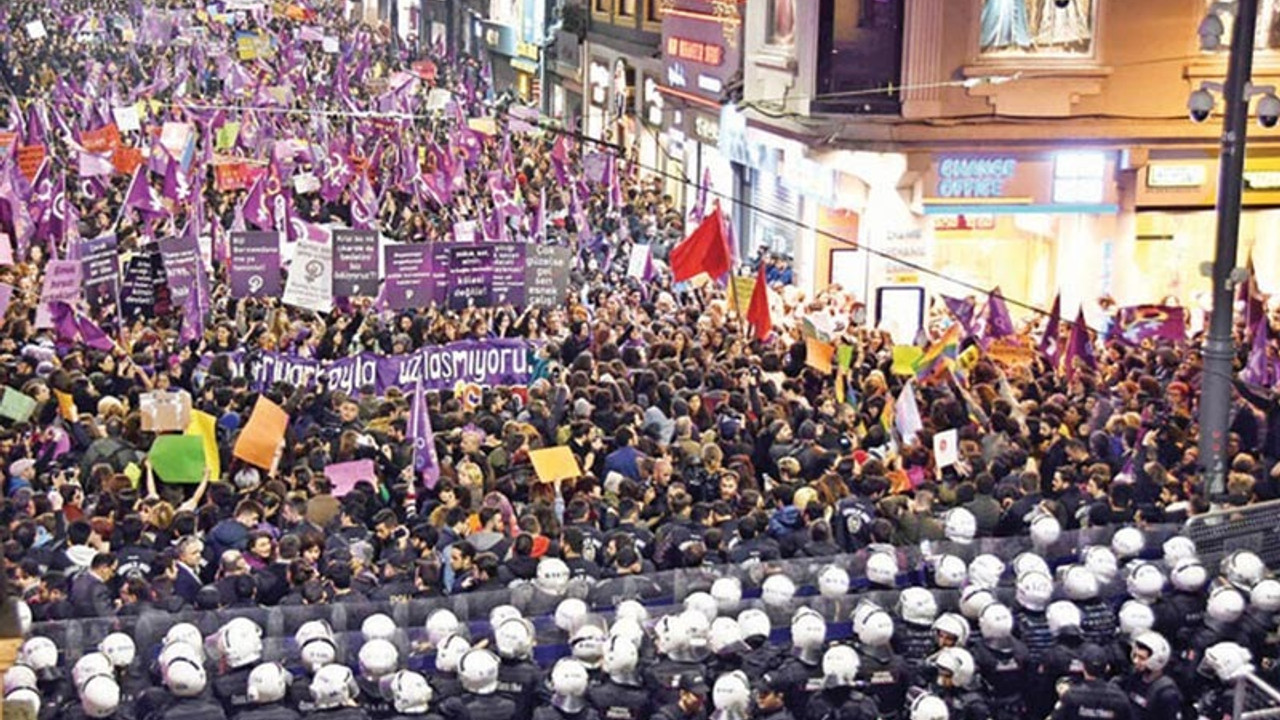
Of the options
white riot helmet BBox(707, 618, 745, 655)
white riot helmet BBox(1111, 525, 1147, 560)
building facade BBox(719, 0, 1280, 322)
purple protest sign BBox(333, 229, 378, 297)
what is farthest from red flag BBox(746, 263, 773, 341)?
white riot helmet BBox(707, 618, 745, 655)

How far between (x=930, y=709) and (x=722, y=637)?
4.07 feet

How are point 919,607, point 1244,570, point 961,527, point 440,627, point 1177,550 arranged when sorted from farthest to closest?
point 961,527 < point 1177,550 < point 1244,570 < point 919,607 < point 440,627

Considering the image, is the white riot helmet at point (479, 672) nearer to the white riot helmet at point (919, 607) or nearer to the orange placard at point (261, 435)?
the white riot helmet at point (919, 607)

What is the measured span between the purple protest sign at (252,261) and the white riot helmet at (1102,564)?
10936 mm

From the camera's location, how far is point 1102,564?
13172 millimetres

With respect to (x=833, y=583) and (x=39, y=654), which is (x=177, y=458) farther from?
(x=833, y=583)

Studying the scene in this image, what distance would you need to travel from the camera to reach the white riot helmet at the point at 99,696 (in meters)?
10.8

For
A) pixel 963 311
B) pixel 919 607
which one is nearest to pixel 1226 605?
pixel 919 607

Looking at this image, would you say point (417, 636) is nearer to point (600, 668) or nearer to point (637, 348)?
point (600, 668)

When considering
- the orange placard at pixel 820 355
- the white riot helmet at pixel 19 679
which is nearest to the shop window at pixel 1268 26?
the orange placard at pixel 820 355

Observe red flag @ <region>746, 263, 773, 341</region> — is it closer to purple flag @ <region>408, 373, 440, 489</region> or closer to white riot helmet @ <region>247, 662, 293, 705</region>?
purple flag @ <region>408, 373, 440, 489</region>

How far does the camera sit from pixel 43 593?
12.6 metres

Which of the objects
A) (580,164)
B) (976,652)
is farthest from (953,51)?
(976,652)

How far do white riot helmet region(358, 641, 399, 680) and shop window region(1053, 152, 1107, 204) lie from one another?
19779 mm
